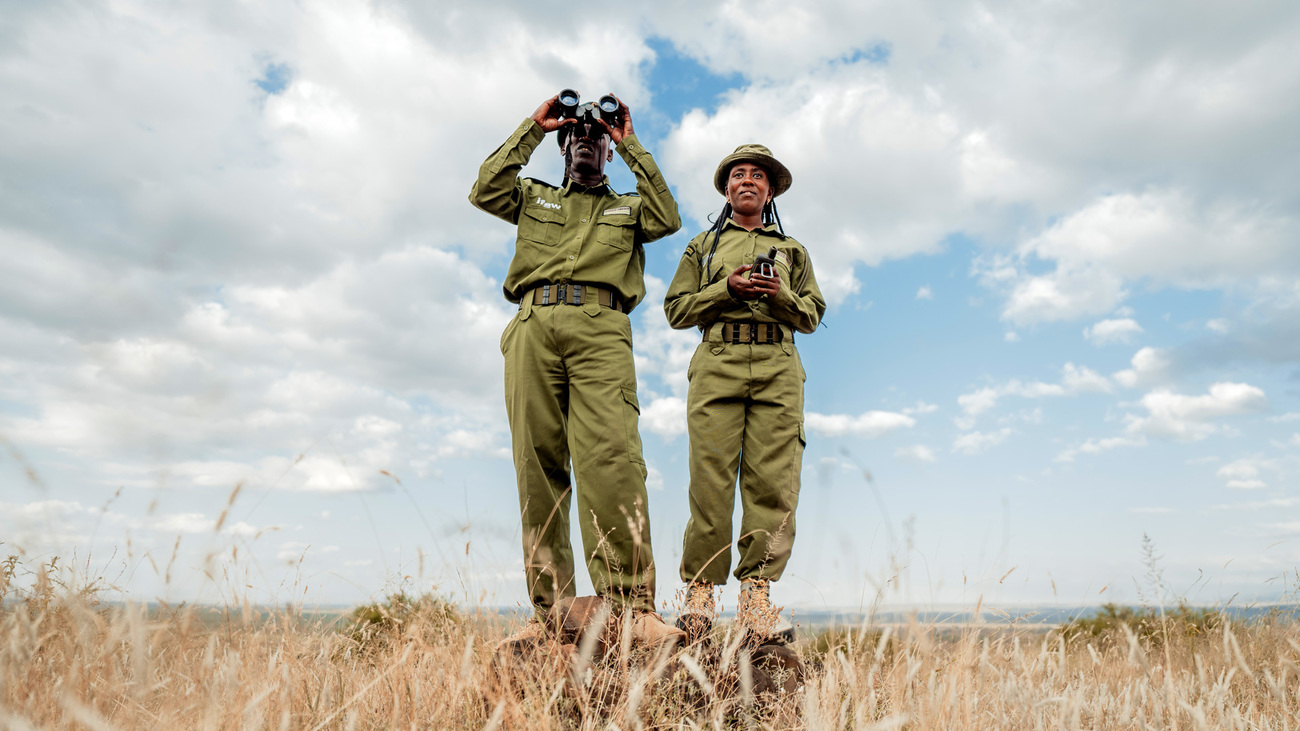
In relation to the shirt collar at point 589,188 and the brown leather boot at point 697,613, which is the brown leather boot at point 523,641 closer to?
the brown leather boot at point 697,613

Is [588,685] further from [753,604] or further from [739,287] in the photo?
[739,287]

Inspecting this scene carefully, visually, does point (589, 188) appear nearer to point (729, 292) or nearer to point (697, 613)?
point (729, 292)

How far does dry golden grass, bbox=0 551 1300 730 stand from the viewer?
206cm

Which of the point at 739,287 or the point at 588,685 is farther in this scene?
the point at 739,287

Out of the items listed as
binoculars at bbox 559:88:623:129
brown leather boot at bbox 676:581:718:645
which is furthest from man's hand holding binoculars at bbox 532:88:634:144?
brown leather boot at bbox 676:581:718:645

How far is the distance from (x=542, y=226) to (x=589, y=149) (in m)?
0.51

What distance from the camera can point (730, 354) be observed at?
3967mm

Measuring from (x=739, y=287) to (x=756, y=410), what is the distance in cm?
65

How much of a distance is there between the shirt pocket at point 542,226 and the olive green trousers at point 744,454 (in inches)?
40.1

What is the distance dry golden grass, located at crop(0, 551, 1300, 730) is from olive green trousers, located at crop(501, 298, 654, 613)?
574 mm

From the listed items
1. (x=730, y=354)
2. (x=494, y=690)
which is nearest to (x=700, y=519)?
(x=730, y=354)

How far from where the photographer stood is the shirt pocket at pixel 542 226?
13.4 feet

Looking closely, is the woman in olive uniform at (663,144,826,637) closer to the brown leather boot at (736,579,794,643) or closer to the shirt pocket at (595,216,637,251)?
the brown leather boot at (736,579,794,643)

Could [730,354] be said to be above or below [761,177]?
below
